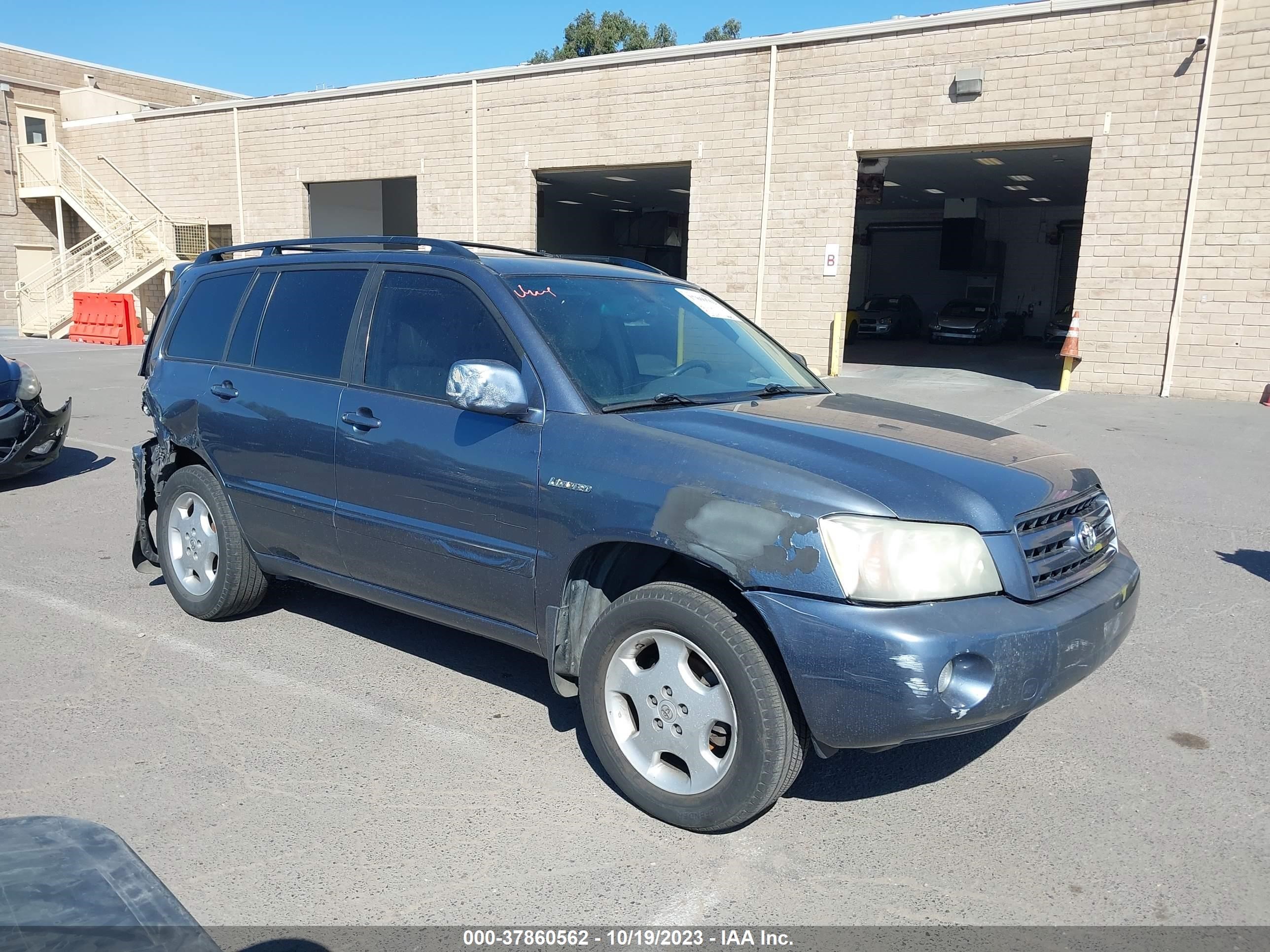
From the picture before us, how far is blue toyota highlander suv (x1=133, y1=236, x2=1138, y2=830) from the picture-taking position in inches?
117

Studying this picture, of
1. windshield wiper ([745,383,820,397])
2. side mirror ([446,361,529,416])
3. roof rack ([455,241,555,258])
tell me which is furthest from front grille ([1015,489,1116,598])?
roof rack ([455,241,555,258])

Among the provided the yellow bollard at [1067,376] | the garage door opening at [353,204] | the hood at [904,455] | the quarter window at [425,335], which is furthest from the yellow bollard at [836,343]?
the quarter window at [425,335]

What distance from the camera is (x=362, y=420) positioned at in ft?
13.9

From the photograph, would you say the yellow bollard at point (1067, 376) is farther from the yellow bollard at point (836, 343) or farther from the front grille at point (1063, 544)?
the front grille at point (1063, 544)

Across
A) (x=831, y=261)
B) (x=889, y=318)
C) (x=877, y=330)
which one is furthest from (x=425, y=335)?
(x=889, y=318)

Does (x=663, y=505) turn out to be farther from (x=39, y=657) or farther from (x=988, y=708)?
(x=39, y=657)

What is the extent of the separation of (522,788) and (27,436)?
6.94 m

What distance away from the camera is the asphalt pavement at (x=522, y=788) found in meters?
2.96

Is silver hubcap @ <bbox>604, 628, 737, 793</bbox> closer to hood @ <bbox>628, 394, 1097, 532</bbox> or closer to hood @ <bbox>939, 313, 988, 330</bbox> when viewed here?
hood @ <bbox>628, 394, 1097, 532</bbox>

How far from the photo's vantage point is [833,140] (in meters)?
18.4

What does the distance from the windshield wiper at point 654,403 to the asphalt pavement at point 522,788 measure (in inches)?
53.7

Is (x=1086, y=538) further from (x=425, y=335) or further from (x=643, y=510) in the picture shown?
(x=425, y=335)

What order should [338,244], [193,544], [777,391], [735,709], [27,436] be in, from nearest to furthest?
[735,709]
[777,391]
[338,244]
[193,544]
[27,436]

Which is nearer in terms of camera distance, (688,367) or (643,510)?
(643,510)
